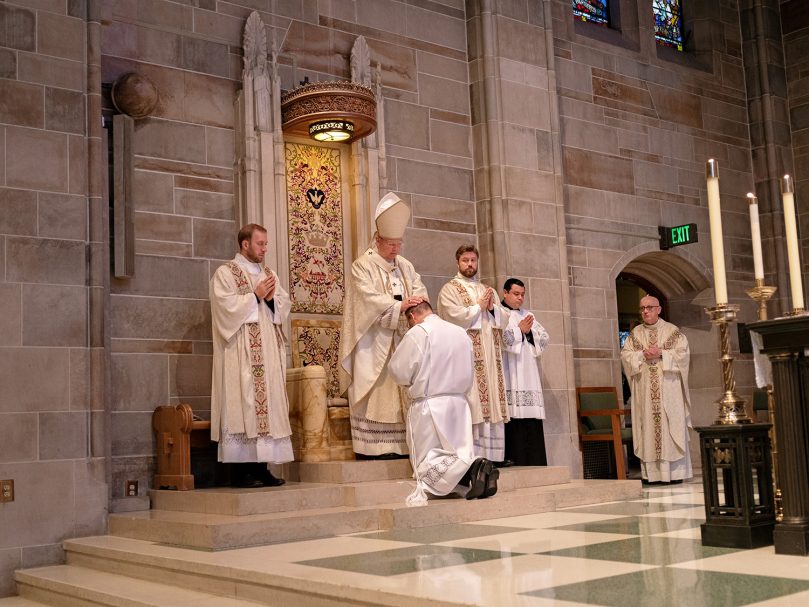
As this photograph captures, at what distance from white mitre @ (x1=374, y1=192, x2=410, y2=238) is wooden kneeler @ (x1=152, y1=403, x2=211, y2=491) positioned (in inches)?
78.6

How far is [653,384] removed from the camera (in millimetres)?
10219

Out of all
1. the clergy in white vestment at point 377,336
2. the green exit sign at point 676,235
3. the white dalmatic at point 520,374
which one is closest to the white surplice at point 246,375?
the clergy in white vestment at point 377,336

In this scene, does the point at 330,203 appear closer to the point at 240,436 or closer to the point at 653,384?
the point at 240,436

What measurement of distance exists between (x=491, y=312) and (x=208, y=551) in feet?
11.8

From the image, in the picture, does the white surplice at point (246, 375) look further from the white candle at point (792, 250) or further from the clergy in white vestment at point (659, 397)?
the clergy in white vestment at point (659, 397)

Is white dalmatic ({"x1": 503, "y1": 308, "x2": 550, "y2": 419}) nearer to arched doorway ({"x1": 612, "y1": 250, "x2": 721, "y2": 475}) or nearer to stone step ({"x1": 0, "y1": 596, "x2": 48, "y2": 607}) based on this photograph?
arched doorway ({"x1": 612, "y1": 250, "x2": 721, "y2": 475})

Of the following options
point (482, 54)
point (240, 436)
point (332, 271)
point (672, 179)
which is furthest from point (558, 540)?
point (672, 179)

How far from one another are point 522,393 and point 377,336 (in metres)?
1.72

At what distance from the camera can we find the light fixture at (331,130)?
8.19 meters

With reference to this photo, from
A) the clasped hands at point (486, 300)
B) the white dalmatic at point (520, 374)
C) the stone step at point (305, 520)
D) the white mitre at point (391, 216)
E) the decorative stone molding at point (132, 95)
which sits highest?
the decorative stone molding at point (132, 95)

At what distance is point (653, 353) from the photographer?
1018 cm

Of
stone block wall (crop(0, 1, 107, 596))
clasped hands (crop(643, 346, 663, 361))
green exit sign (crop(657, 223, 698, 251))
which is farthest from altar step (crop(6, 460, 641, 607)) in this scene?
green exit sign (crop(657, 223, 698, 251))

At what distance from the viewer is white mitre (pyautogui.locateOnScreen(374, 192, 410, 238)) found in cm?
777

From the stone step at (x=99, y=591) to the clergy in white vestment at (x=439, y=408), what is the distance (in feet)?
6.48
